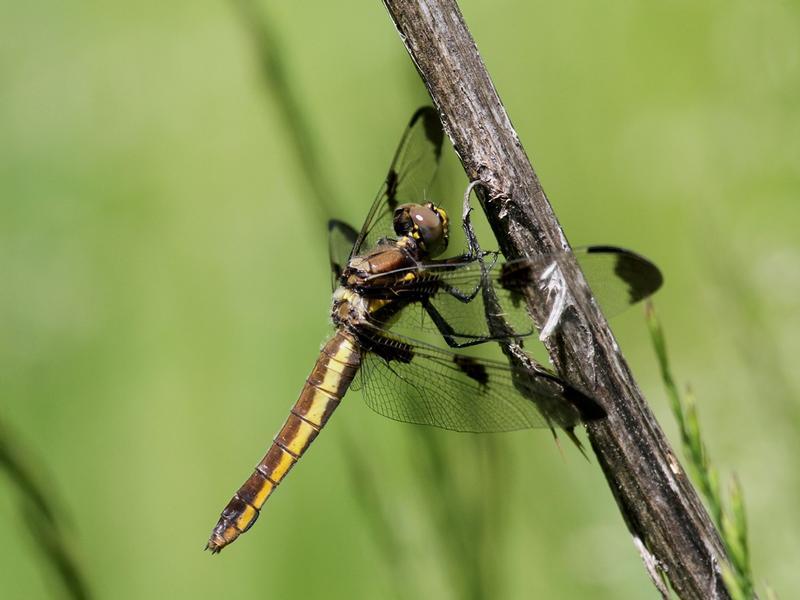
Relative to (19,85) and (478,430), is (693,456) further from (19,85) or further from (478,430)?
(19,85)

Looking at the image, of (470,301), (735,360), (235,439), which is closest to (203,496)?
(235,439)

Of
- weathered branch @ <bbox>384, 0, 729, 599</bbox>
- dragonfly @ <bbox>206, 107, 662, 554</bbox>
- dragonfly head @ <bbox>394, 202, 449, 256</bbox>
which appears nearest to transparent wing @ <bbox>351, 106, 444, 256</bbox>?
dragonfly @ <bbox>206, 107, 662, 554</bbox>

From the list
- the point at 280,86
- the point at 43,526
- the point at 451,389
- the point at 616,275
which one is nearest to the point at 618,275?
the point at 616,275

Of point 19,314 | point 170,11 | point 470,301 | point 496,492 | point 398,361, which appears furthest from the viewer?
point 170,11

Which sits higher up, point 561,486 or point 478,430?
point 478,430

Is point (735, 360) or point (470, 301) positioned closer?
point (470, 301)

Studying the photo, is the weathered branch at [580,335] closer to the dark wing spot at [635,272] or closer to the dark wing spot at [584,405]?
the dark wing spot at [584,405]
